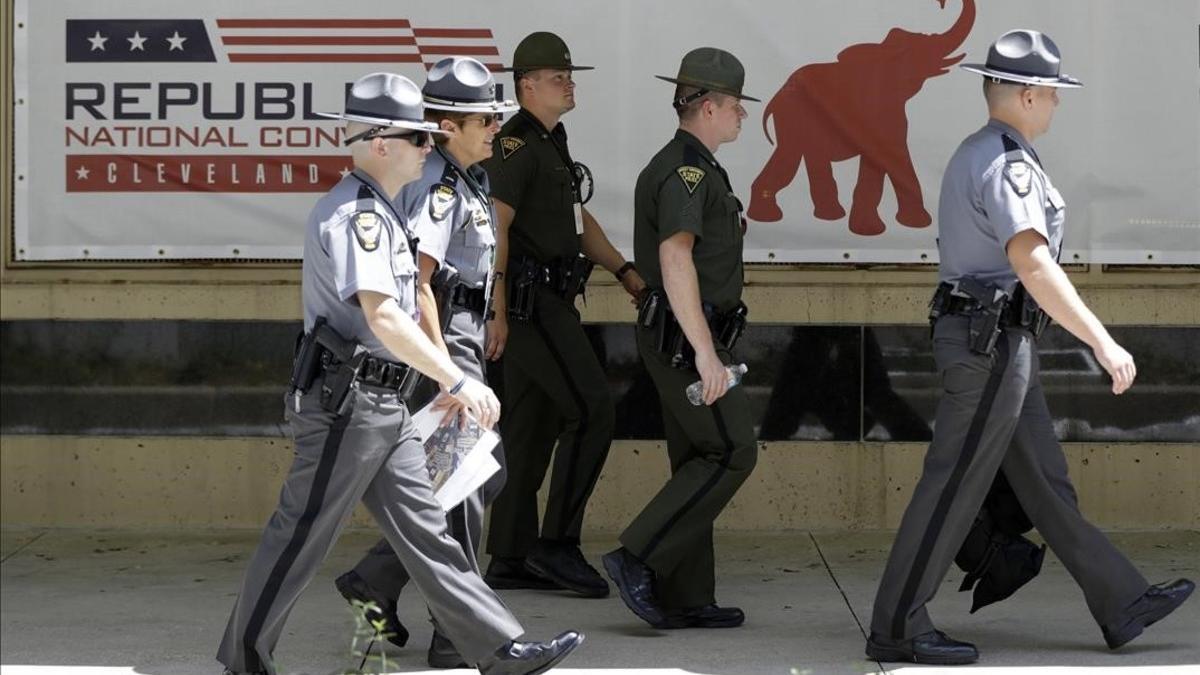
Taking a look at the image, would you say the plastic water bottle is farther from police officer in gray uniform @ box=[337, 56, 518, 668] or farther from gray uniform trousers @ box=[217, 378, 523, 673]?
gray uniform trousers @ box=[217, 378, 523, 673]

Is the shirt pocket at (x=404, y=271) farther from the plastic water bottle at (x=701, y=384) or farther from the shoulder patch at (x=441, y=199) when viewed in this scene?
the plastic water bottle at (x=701, y=384)

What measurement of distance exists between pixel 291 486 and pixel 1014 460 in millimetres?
2133

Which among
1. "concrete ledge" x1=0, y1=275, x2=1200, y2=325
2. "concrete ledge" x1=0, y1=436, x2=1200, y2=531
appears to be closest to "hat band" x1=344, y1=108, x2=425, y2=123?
"concrete ledge" x1=0, y1=275, x2=1200, y2=325

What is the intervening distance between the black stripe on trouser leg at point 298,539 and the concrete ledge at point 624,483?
2.76 meters

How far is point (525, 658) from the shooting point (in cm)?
556

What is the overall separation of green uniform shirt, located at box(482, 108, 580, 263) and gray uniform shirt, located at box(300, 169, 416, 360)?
1.50 meters

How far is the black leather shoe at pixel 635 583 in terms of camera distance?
6473 mm

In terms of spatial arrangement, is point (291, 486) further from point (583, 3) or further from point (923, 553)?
point (583, 3)

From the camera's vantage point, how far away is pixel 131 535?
816cm

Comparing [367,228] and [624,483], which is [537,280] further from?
[367,228]

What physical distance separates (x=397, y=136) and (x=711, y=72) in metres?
1.32

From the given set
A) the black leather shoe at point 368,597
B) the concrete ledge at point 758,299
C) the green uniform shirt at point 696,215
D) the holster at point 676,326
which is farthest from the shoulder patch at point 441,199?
the concrete ledge at point 758,299

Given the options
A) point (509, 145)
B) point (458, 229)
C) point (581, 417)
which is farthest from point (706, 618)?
point (509, 145)

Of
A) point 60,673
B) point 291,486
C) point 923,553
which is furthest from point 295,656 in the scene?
point 923,553
